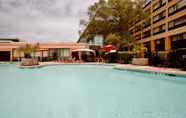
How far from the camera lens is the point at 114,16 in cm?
4281

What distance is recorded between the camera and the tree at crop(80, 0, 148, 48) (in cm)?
4172

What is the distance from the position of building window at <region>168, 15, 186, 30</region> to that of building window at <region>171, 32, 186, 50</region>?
1333 millimetres

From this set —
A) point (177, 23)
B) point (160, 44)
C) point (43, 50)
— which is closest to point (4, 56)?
→ point (43, 50)

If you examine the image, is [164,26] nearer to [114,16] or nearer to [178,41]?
[178,41]

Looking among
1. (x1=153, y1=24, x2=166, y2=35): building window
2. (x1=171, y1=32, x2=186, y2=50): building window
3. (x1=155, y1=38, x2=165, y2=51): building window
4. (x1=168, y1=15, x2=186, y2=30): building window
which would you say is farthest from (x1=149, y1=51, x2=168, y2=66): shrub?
(x1=153, y1=24, x2=166, y2=35): building window

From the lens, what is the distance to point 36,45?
4775cm

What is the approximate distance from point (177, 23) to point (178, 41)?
2.46 meters

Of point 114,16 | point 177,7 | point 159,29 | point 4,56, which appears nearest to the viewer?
point 177,7

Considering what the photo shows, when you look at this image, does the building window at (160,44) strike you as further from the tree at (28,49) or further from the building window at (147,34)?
the tree at (28,49)

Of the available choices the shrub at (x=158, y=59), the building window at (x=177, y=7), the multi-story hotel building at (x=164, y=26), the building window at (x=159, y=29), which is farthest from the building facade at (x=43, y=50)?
the shrub at (x=158, y=59)

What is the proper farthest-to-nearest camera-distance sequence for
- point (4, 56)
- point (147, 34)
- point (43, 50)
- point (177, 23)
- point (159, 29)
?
point (4, 56)
point (43, 50)
point (147, 34)
point (159, 29)
point (177, 23)

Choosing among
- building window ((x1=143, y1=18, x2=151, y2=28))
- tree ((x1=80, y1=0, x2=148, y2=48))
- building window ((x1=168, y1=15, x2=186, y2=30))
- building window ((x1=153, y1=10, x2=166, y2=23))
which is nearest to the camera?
building window ((x1=168, y1=15, x2=186, y2=30))

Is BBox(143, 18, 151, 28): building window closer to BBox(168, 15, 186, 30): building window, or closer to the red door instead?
BBox(168, 15, 186, 30): building window

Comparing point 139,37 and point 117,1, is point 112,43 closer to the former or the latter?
point 117,1
